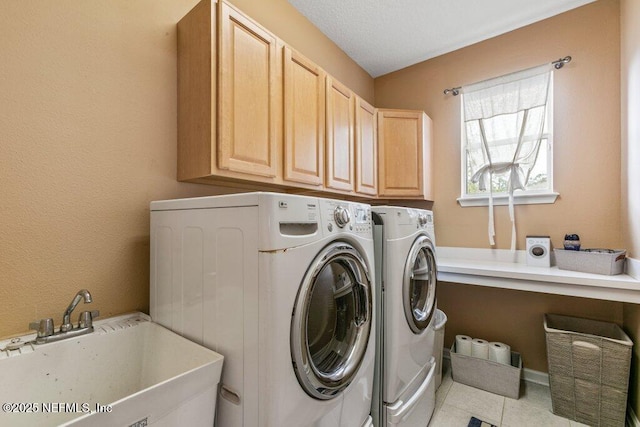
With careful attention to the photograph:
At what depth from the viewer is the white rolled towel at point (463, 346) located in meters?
2.30

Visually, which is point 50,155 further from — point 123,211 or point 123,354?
point 123,354

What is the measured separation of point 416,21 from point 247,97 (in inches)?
66.2

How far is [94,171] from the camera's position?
4.02ft

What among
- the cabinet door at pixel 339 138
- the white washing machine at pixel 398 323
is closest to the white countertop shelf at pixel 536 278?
the white washing machine at pixel 398 323

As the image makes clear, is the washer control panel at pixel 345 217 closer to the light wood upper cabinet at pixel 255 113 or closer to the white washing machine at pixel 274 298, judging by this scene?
the white washing machine at pixel 274 298

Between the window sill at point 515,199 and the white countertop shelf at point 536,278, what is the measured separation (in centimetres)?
41

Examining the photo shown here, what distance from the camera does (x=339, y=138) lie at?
216 centimetres

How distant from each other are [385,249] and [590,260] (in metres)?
1.50

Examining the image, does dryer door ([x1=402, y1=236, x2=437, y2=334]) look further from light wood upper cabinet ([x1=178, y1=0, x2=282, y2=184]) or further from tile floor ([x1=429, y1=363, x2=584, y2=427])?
light wood upper cabinet ([x1=178, y1=0, x2=282, y2=184])

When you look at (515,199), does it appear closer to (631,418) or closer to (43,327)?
(631,418)

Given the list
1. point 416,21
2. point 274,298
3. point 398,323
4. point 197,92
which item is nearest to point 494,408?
point 398,323

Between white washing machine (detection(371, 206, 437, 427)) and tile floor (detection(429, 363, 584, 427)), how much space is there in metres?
0.37

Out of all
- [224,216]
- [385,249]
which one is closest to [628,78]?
[385,249]

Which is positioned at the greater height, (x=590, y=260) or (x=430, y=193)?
(x=430, y=193)
